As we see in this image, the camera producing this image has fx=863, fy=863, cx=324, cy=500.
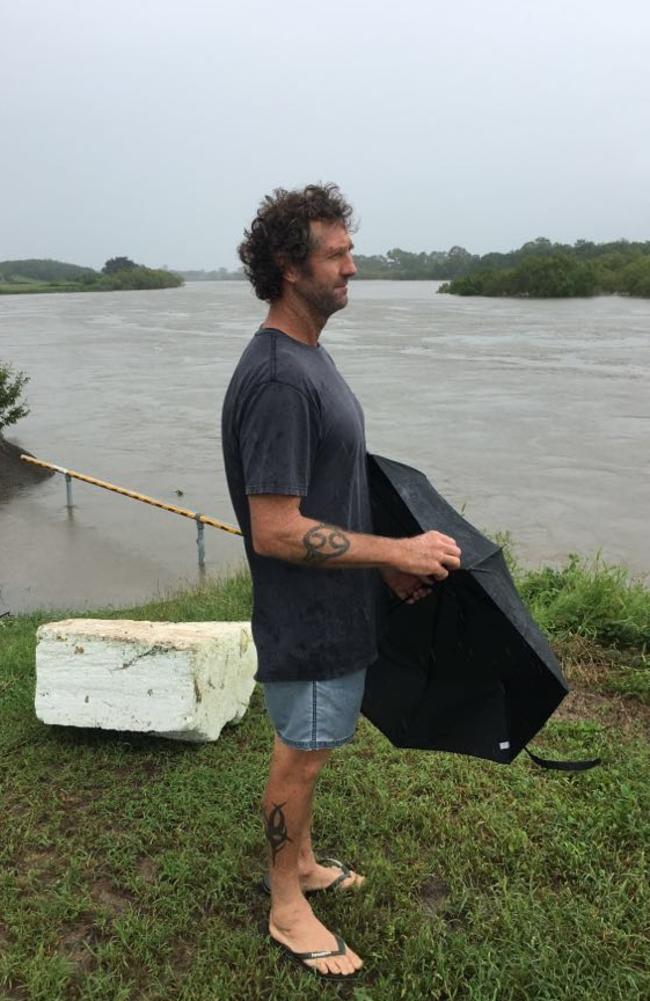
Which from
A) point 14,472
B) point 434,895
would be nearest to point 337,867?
point 434,895

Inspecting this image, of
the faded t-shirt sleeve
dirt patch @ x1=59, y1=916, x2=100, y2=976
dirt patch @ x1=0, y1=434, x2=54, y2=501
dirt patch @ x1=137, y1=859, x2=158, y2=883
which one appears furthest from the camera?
dirt patch @ x1=0, y1=434, x2=54, y2=501

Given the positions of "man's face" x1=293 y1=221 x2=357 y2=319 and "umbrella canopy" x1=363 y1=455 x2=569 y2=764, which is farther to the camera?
"umbrella canopy" x1=363 y1=455 x2=569 y2=764

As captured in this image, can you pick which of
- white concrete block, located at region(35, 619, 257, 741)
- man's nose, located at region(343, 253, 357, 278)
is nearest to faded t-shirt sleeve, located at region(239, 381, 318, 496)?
man's nose, located at region(343, 253, 357, 278)

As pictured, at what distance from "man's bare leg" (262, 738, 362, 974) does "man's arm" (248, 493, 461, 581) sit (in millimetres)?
554

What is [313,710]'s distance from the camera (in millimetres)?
2131

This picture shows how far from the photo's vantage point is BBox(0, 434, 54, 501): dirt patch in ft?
42.8

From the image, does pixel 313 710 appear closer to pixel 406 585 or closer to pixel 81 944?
pixel 406 585

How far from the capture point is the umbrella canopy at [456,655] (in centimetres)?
224

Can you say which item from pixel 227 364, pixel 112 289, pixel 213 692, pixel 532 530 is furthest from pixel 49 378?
pixel 112 289

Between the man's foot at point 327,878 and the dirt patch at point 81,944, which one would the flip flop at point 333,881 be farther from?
the dirt patch at point 81,944

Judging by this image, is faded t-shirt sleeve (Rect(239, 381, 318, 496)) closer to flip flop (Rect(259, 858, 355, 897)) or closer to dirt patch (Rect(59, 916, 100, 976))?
flip flop (Rect(259, 858, 355, 897))

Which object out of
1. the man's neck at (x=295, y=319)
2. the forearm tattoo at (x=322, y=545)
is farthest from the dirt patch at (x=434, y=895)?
the man's neck at (x=295, y=319)

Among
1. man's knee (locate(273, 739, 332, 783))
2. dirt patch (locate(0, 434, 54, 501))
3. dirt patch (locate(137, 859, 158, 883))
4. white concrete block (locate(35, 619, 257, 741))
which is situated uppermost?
man's knee (locate(273, 739, 332, 783))

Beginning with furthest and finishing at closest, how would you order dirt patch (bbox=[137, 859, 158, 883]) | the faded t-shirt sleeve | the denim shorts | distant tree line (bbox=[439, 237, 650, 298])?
distant tree line (bbox=[439, 237, 650, 298]), dirt patch (bbox=[137, 859, 158, 883]), the denim shorts, the faded t-shirt sleeve
